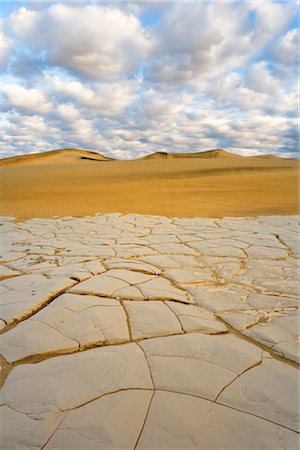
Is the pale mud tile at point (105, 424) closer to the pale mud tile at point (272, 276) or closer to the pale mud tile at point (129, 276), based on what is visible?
the pale mud tile at point (129, 276)

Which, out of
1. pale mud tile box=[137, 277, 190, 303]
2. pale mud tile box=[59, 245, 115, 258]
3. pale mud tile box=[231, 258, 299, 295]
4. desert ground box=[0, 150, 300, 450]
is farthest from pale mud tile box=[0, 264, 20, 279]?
pale mud tile box=[231, 258, 299, 295]

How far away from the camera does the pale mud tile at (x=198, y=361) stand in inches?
50.2

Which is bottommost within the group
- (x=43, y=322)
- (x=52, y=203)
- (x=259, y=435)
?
(x=259, y=435)

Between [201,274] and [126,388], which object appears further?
[201,274]

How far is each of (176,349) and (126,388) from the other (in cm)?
36

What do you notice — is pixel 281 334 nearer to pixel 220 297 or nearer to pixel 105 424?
pixel 220 297

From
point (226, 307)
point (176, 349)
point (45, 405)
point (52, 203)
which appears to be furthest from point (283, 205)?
point (45, 405)

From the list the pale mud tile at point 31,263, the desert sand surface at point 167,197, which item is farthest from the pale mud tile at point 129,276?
the desert sand surface at point 167,197

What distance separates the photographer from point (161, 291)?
224 centimetres

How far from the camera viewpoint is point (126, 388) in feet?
4.12

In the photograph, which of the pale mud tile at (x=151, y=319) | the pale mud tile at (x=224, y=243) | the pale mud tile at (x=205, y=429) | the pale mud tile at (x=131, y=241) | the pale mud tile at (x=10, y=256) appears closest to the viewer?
the pale mud tile at (x=205, y=429)

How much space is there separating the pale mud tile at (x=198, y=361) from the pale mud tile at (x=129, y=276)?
0.86 m

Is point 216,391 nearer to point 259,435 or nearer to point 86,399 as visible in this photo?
point 259,435

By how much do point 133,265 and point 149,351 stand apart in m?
1.35
